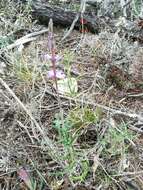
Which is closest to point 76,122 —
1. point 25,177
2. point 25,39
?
point 25,177

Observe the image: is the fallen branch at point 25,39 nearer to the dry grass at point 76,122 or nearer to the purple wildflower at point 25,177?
the dry grass at point 76,122

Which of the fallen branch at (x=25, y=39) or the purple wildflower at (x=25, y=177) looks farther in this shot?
the fallen branch at (x=25, y=39)

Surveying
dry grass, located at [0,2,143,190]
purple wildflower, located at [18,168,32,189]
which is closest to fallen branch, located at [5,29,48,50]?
dry grass, located at [0,2,143,190]

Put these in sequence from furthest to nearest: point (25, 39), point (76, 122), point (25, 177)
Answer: point (25, 39)
point (76, 122)
point (25, 177)

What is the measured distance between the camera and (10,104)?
2061 millimetres

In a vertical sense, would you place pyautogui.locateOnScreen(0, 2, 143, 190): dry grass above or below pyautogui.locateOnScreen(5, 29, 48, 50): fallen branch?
below

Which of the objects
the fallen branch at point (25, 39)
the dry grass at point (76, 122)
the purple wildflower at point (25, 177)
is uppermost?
the fallen branch at point (25, 39)

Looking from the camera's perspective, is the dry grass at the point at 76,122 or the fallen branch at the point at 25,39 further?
the fallen branch at the point at 25,39

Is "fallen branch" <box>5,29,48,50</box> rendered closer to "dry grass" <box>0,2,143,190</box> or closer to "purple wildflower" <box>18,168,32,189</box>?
"dry grass" <box>0,2,143,190</box>

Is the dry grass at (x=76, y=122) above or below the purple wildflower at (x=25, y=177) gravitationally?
above

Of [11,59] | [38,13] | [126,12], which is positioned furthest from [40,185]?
[126,12]

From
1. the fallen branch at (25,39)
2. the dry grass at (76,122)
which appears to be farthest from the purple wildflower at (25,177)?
the fallen branch at (25,39)

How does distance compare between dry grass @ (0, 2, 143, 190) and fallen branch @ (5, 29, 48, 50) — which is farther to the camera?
fallen branch @ (5, 29, 48, 50)

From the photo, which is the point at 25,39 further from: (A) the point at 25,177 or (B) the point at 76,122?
(A) the point at 25,177
